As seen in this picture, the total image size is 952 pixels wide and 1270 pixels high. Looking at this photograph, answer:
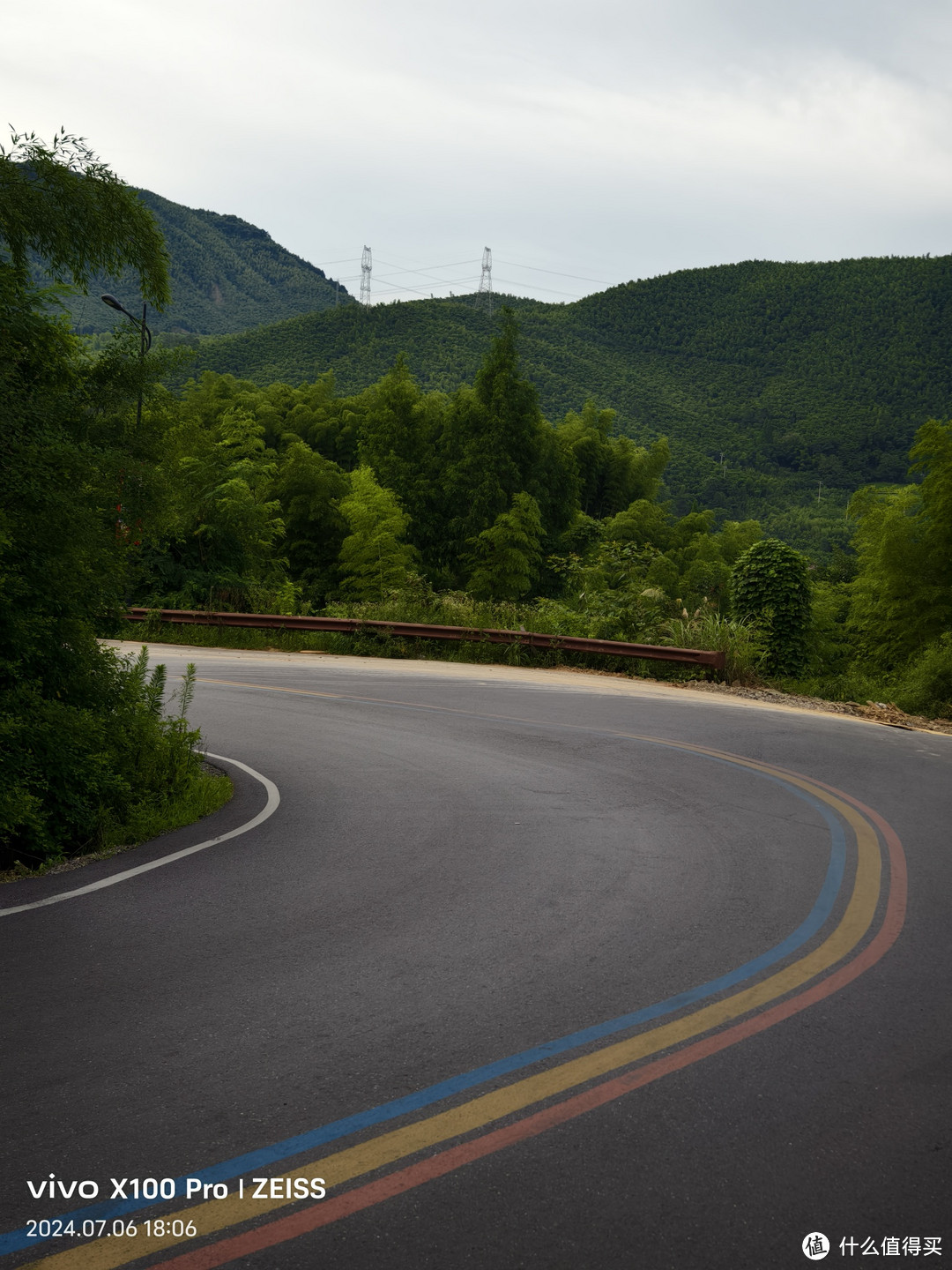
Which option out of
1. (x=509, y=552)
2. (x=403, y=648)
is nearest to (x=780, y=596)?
(x=403, y=648)

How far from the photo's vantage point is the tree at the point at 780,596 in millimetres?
26891

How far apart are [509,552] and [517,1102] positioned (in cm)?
5164

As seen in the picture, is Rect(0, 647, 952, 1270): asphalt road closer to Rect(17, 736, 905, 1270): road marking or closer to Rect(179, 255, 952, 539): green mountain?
Rect(17, 736, 905, 1270): road marking

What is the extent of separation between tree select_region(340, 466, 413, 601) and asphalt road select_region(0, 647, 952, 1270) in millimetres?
44487

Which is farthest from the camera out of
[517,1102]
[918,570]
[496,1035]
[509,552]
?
[509,552]

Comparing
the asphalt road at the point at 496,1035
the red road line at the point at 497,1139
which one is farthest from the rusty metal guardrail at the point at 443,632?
the red road line at the point at 497,1139

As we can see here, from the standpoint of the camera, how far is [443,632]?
72.2ft

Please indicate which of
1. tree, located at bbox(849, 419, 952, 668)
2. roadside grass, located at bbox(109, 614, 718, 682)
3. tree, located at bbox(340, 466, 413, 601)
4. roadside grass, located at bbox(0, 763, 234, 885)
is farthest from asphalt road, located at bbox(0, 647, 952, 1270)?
tree, located at bbox(340, 466, 413, 601)

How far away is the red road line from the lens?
10.5ft

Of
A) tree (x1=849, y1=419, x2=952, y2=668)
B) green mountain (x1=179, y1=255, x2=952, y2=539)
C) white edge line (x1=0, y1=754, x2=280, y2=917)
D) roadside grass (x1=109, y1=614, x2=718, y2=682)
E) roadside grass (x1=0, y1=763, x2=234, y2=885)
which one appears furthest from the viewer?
green mountain (x1=179, y1=255, x2=952, y2=539)

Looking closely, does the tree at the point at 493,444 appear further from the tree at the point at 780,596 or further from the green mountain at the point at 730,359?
the green mountain at the point at 730,359

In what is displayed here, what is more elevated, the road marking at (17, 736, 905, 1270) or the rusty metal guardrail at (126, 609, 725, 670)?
the rusty metal guardrail at (126, 609, 725, 670)

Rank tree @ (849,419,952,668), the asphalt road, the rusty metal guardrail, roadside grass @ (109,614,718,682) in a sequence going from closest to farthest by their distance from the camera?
1. the asphalt road
2. the rusty metal guardrail
3. roadside grass @ (109,614,718,682)
4. tree @ (849,419,952,668)

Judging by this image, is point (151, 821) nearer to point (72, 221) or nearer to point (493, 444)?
point (72, 221)
